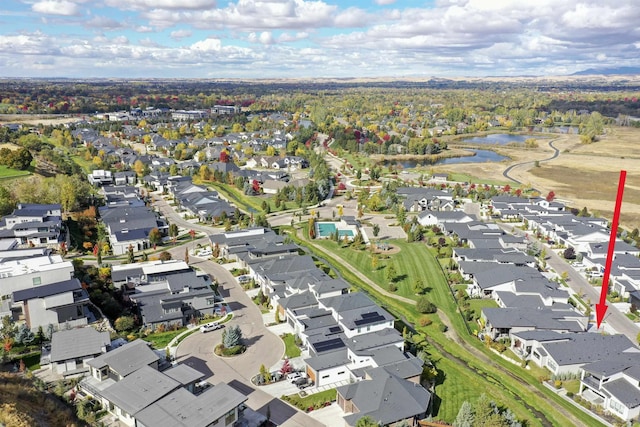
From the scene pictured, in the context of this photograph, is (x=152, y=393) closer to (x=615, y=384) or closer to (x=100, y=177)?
(x=615, y=384)

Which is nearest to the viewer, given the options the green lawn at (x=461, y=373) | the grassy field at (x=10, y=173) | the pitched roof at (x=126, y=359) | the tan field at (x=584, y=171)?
the green lawn at (x=461, y=373)

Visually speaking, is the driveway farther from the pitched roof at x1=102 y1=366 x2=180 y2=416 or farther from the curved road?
the curved road

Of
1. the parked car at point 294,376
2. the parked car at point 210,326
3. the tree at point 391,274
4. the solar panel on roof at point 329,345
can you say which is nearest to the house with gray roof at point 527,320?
the tree at point 391,274

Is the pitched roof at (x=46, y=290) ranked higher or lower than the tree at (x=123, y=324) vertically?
higher

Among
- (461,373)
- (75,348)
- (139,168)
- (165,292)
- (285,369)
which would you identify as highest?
(139,168)

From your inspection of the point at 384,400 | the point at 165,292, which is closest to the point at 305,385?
the point at 384,400

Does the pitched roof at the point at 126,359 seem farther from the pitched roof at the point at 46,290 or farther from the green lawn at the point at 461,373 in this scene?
the green lawn at the point at 461,373

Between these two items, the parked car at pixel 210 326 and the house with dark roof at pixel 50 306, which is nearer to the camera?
the house with dark roof at pixel 50 306
